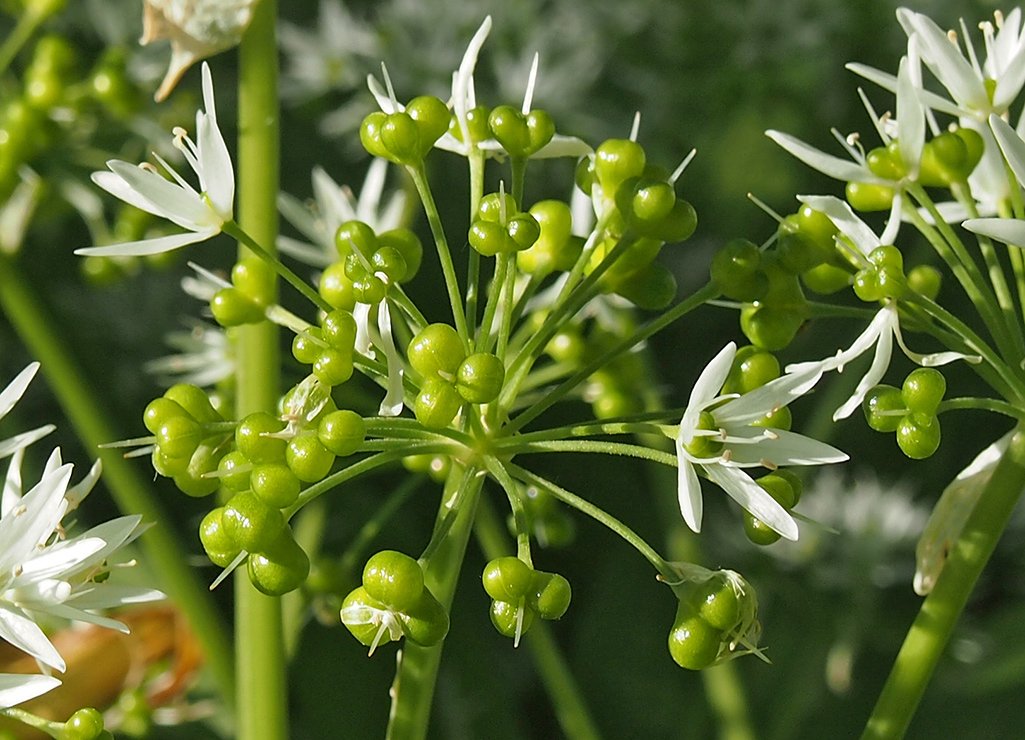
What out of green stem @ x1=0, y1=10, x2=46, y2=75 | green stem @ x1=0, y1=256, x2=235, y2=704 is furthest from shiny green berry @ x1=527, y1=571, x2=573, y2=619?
green stem @ x1=0, y1=10, x2=46, y2=75

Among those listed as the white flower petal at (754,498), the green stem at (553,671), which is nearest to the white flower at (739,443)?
the white flower petal at (754,498)

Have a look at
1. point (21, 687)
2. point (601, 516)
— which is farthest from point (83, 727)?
point (601, 516)

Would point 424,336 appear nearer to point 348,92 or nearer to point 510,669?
point 510,669

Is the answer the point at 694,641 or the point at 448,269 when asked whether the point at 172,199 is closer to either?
the point at 448,269

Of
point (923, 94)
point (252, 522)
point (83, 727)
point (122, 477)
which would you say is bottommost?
point (122, 477)

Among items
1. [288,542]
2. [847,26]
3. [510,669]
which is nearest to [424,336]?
[288,542]

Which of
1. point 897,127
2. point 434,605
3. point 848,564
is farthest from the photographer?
point 848,564
